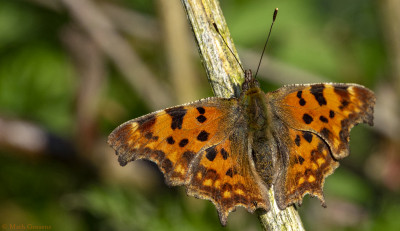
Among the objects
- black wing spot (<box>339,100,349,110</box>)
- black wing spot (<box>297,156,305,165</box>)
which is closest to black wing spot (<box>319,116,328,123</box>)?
black wing spot (<box>339,100,349,110</box>)

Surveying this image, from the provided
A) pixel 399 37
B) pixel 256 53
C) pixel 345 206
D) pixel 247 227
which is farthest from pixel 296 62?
pixel 247 227

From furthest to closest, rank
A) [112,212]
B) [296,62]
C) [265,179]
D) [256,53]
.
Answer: [296,62], [256,53], [112,212], [265,179]

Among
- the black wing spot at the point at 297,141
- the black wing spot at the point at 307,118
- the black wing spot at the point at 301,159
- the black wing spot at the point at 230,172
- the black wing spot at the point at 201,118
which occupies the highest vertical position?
the black wing spot at the point at 201,118

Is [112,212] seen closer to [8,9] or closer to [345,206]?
[345,206]

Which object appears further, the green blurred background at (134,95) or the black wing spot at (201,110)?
the green blurred background at (134,95)

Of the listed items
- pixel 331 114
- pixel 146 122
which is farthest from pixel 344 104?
pixel 146 122

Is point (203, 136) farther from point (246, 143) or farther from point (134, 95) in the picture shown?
point (134, 95)

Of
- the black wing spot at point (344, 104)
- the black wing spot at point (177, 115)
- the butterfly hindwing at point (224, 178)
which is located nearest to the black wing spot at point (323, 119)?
the black wing spot at point (344, 104)

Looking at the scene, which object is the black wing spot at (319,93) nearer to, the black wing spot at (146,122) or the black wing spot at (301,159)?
the black wing spot at (301,159)
